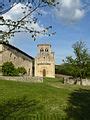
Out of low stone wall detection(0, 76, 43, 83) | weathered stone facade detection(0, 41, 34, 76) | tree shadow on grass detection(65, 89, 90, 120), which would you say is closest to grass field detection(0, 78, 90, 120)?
tree shadow on grass detection(65, 89, 90, 120)

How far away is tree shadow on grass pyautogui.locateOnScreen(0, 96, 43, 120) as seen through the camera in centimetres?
2428

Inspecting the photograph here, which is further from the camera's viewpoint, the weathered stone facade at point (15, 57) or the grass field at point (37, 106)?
the weathered stone facade at point (15, 57)

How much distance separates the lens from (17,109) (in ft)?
89.8

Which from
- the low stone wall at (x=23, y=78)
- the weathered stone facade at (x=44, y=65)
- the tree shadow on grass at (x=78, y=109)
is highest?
the weathered stone facade at (x=44, y=65)

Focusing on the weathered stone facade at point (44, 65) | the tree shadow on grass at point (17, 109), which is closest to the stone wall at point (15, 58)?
the weathered stone facade at point (44, 65)

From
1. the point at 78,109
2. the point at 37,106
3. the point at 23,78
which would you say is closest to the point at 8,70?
the point at 23,78

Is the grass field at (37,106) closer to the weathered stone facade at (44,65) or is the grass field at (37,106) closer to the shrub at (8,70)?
the shrub at (8,70)

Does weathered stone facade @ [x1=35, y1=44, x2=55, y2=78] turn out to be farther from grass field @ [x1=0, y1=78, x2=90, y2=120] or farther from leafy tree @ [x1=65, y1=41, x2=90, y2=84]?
grass field @ [x1=0, y1=78, x2=90, y2=120]

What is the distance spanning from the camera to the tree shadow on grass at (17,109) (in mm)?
24281

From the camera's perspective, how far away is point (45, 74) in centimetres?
9781

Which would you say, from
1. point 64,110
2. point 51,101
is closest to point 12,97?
point 51,101

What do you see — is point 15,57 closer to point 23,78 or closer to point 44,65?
point 23,78

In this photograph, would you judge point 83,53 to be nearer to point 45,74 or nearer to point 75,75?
point 75,75

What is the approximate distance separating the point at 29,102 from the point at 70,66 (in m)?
32.3
